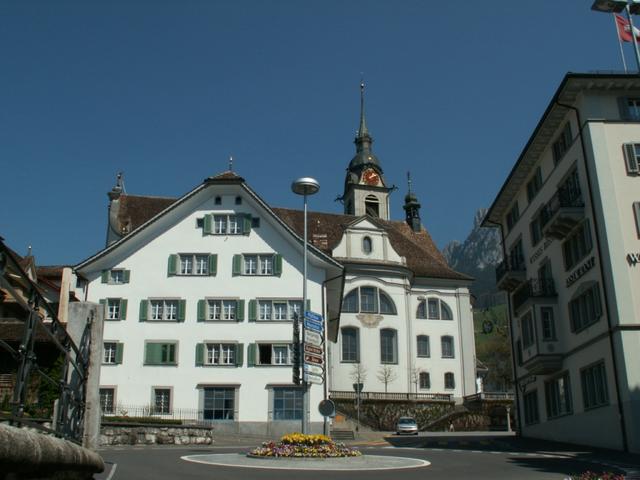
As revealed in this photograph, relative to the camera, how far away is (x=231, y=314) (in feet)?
136

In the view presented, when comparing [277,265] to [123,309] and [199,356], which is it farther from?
[123,309]

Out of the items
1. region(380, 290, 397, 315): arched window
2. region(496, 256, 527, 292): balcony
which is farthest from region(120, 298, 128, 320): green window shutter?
region(380, 290, 397, 315): arched window

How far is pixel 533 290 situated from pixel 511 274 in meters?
3.83

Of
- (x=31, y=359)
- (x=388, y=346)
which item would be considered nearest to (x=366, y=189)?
(x=388, y=346)

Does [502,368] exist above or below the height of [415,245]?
below

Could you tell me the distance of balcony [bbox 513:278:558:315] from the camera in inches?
1335

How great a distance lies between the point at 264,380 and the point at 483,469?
2209 centimetres

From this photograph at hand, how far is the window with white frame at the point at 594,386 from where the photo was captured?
2819 centimetres

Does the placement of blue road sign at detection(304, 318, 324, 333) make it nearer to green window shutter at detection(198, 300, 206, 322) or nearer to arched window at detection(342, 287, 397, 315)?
green window shutter at detection(198, 300, 206, 322)

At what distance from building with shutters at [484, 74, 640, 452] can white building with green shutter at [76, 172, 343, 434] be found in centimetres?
1209

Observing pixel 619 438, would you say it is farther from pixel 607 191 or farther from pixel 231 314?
pixel 231 314

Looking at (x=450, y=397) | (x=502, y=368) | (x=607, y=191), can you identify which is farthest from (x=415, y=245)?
(x=502, y=368)

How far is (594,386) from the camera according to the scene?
2920cm

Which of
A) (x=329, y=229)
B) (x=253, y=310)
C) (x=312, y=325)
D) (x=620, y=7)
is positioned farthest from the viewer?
(x=329, y=229)
